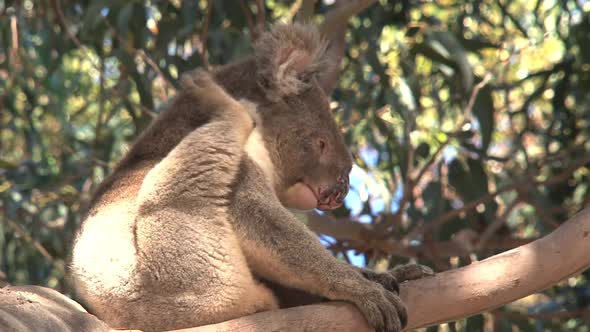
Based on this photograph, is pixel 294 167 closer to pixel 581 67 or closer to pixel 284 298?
pixel 284 298

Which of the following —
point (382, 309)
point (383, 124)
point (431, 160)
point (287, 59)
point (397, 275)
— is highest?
point (287, 59)

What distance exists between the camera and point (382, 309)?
7.23ft

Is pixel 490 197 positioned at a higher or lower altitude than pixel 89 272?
lower

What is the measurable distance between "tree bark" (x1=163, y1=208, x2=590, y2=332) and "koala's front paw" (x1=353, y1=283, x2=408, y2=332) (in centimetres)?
4

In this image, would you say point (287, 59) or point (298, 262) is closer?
point (298, 262)

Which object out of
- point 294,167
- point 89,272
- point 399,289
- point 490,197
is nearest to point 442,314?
point 399,289

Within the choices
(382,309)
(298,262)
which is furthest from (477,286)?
(298,262)

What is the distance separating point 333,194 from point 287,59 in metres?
0.42

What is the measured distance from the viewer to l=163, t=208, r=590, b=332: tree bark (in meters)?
2.17

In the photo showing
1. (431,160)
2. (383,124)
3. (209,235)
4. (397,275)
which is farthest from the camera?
(383,124)

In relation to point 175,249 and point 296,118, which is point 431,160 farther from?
point 175,249

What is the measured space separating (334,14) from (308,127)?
78 cm

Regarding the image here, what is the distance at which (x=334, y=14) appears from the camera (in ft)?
11.0

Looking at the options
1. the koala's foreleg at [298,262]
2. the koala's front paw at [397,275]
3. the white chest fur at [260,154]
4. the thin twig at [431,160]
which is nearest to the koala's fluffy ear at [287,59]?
the white chest fur at [260,154]
